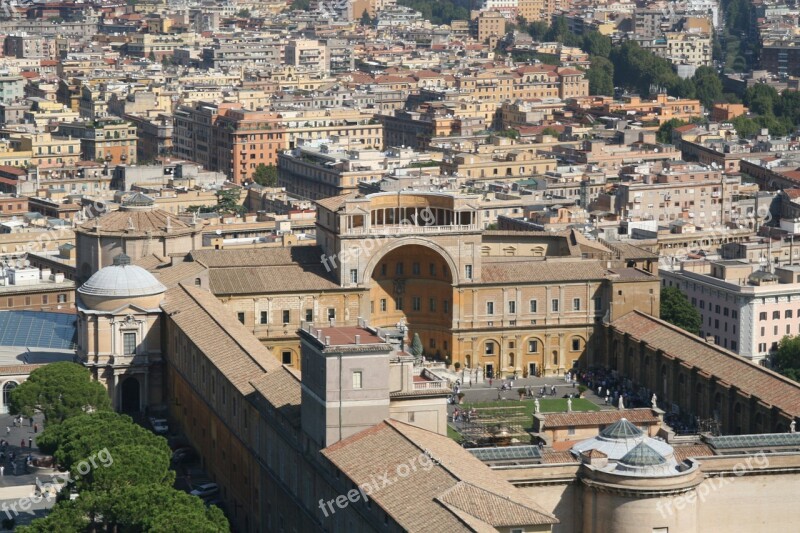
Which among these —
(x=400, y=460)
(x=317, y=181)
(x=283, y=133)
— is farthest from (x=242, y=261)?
(x=283, y=133)

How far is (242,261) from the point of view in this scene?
108000 millimetres

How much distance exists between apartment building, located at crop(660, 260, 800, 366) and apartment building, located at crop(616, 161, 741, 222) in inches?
1281

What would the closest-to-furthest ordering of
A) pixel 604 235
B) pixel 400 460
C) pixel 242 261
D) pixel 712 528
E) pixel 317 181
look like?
pixel 400 460 < pixel 712 528 < pixel 242 261 < pixel 604 235 < pixel 317 181

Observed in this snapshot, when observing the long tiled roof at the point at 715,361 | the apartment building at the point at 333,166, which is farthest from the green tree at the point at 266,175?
the long tiled roof at the point at 715,361

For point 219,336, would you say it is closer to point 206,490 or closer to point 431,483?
point 206,490

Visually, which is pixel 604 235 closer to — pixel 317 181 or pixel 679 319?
pixel 679 319

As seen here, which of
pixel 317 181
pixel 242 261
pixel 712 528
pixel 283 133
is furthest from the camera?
pixel 283 133

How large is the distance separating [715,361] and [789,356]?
463 inches

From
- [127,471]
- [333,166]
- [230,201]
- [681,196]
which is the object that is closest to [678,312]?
[681,196]

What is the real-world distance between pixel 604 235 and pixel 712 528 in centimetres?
5941

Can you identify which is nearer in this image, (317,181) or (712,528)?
(712,528)

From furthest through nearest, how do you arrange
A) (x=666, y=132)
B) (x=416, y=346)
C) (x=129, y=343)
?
(x=666, y=132)
(x=416, y=346)
(x=129, y=343)

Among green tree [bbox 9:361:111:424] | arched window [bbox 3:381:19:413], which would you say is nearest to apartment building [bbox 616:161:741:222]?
arched window [bbox 3:381:19:413]

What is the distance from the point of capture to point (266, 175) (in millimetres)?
175750
